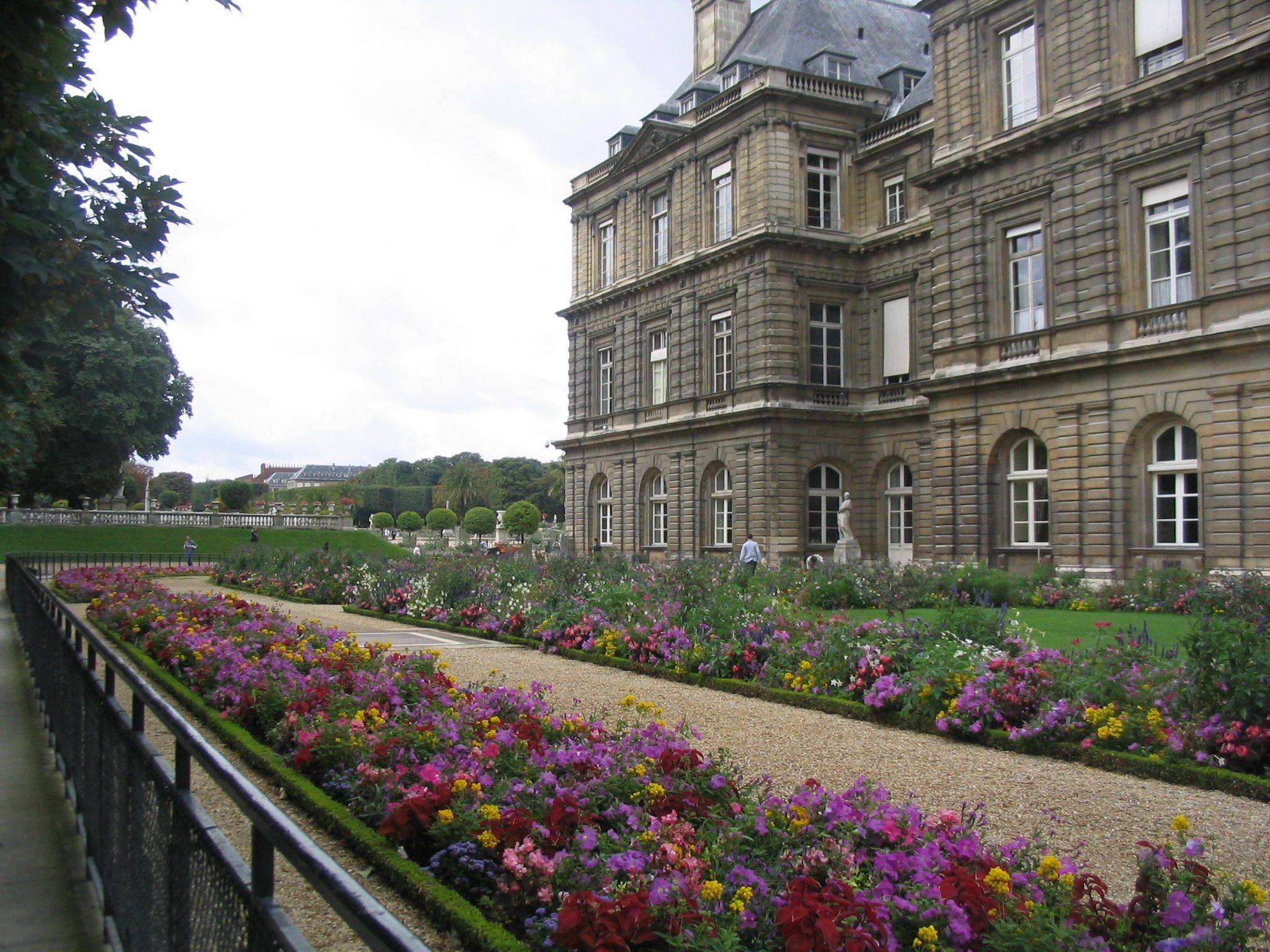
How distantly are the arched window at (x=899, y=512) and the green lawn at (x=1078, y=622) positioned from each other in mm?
14455

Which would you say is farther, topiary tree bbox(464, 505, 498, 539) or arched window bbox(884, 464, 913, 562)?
topiary tree bbox(464, 505, 498, 539)

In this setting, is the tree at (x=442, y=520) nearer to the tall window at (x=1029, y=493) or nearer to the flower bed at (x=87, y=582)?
the flower bed at (x=87, y=582)

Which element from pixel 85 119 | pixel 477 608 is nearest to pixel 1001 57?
pixel 477 608

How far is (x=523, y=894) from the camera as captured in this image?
4172 mm

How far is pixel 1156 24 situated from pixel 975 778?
63.6 feet

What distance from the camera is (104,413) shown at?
4712 centimetres

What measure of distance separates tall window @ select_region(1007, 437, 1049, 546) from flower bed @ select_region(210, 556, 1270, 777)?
691 cm

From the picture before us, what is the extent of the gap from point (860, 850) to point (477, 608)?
12.2m

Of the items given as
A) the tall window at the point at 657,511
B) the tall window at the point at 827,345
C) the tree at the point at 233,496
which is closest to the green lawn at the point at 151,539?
the tall window at the point at 657,511

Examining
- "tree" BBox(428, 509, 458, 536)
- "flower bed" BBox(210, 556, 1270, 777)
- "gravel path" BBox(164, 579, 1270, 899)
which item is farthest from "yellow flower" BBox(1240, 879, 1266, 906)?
"tree" BBox(428, 509, 458, 536)

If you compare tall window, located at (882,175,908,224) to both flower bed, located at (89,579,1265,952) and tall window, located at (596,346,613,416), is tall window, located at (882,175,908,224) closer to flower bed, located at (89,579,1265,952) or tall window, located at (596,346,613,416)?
tall window, located at (596,346,613,416)

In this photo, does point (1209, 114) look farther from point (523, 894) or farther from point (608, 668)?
point (523, 894)

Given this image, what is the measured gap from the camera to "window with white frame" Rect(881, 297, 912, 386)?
107 ft

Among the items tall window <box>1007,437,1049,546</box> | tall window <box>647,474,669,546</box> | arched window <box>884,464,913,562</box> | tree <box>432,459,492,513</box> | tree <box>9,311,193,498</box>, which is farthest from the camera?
tree <box>432,459,492,513</box>
